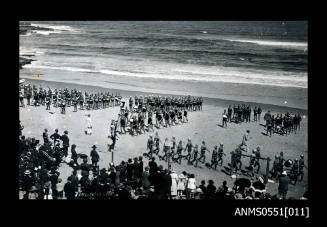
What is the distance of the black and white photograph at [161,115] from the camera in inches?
572

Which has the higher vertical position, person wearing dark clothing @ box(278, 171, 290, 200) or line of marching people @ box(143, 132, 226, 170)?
line of marching people @ box(143, 132, 226, 170)

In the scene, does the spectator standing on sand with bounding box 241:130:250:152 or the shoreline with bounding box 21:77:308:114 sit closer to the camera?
the spectator standing on sand with bounding box 241:130:250:152

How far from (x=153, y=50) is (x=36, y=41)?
1021 cm

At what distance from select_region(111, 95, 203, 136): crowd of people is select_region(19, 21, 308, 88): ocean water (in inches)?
270

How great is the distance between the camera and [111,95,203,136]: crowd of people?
22.1 m

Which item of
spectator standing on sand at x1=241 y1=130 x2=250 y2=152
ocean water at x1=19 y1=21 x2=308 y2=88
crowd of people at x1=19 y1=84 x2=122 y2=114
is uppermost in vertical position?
ocean water at x1=19 y1=21 x2=308 y2=88

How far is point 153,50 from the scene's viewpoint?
37031 mm

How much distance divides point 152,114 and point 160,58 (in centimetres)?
1143

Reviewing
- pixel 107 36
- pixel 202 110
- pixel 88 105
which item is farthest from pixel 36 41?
pixel 202 110

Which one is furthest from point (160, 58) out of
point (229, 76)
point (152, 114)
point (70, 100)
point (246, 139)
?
point (246, 139)

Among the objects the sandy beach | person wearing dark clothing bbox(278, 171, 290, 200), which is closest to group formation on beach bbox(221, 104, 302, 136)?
the sandy beach

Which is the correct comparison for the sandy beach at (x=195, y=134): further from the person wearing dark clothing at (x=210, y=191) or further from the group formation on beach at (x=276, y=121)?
the person wearing dark clothing at (x=210, y=191)

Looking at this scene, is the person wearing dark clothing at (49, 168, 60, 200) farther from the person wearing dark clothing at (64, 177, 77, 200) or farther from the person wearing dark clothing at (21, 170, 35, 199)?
the person wearing dark clothing at (64, 177, 77, 200)

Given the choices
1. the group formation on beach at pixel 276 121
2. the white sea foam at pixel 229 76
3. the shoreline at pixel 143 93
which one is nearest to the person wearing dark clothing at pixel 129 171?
the group formation on beach at pixel 276 121
